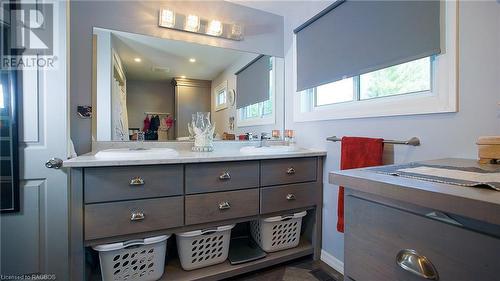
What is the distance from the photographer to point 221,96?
76.7 inches

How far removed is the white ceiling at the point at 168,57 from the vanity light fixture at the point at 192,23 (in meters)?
0.12

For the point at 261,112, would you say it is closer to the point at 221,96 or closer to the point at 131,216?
the point at 221,96

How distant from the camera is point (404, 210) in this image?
524mm

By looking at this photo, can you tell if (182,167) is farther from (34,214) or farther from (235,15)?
(235,15)

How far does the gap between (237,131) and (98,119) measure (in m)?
1.06

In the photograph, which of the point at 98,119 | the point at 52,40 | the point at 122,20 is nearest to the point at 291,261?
the point at 98,119

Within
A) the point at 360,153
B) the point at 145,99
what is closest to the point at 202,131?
the point at 145,99

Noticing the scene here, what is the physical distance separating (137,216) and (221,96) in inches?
45.8

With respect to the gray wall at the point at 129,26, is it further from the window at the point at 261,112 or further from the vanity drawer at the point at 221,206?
the vanity drawer at the point at 221,206

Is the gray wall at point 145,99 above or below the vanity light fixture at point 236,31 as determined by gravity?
below

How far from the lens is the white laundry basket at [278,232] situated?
5.33ft

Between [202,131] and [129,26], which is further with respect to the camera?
[202,131]

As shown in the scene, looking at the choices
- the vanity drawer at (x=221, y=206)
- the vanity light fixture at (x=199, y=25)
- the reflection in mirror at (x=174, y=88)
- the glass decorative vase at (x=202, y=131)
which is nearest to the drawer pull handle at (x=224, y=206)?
the vanity drawer at (x=221, y=206)

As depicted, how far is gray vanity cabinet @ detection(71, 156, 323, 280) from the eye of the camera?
3.53 feet
